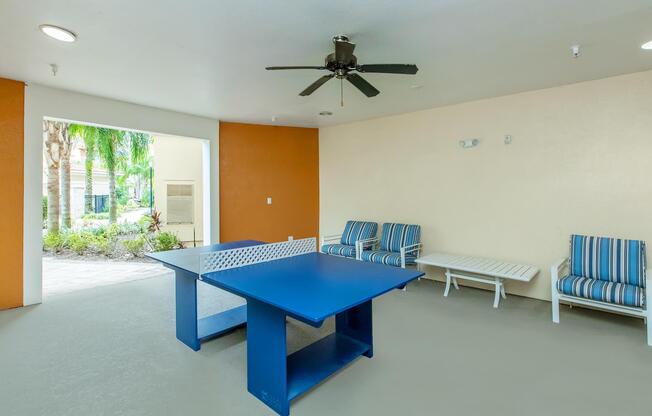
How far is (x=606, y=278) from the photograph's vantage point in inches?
127

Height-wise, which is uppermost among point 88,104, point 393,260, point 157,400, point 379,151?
point 88,104

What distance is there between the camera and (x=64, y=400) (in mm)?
2012

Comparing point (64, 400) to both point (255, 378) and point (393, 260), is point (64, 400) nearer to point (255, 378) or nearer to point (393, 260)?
point (255, 378)

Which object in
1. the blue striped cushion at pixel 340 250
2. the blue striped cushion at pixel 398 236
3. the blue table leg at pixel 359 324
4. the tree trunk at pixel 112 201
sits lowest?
the blue table leg at pixel 359 324

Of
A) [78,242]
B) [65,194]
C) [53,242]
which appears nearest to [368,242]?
[78,242]

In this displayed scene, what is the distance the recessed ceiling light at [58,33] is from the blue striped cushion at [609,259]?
500 centimetres

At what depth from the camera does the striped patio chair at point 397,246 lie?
13.9 ft

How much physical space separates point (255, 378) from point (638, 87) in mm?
4432

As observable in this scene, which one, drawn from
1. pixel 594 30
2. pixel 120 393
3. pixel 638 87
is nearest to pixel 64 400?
pixel 120 393

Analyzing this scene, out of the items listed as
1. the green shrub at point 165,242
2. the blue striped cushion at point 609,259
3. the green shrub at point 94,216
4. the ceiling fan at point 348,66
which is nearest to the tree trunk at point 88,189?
the green shrub at point 94,216

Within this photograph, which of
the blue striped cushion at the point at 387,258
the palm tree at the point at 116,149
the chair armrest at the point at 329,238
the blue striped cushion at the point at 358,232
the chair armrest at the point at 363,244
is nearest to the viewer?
the blue striped cushion at the point at 387,258

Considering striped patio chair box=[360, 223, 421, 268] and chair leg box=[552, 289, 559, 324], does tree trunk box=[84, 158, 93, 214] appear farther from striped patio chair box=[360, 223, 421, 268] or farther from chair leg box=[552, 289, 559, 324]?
chair leg box=[552, 289, 559, 324]

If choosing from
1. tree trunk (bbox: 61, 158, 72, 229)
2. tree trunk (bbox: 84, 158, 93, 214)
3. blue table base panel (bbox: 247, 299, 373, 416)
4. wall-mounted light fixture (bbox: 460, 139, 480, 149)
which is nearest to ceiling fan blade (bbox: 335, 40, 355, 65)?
blue table base panel (bbox: 247, 299, 373, 416)

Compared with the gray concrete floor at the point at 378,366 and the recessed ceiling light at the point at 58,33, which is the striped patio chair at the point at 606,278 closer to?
the gray concrete floor at the point at 378,366
